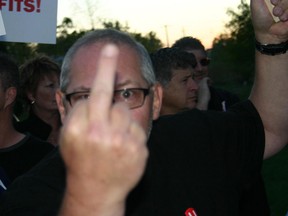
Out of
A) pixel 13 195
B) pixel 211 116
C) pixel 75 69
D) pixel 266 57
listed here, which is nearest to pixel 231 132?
pixel 211 116

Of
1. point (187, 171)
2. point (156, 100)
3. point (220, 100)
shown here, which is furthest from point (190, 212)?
point (220, 100)

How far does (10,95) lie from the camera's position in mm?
3373

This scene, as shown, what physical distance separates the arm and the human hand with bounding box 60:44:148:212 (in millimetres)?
1351

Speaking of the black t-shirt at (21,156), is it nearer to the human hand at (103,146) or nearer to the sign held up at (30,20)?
the sign held up at (30,20)

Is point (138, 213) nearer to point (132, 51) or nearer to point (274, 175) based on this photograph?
point (132, 51)

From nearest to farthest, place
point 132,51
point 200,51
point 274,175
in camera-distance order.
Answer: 1. point 132,51
2. point 200,51
3. point 274,175

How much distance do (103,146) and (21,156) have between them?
2068mm

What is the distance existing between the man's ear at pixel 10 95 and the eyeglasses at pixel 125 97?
1.62 m

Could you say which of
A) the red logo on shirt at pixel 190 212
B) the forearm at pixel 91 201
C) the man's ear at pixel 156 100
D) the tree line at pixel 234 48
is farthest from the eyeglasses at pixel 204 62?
the tree line at pixel 234 48

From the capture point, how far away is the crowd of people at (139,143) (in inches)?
43.4

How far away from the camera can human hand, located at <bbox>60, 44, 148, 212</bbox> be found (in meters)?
1.08

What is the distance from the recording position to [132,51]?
6.39 ft

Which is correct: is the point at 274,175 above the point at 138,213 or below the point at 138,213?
below

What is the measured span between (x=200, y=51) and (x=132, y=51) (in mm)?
3182
